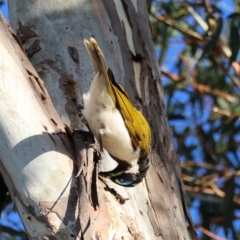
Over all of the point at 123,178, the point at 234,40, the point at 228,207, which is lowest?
the point at 228,207

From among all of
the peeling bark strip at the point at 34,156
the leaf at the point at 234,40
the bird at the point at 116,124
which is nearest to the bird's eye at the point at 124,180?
the bird at the point at 116,124

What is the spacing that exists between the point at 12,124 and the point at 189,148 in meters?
3.37

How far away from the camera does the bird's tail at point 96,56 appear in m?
2.39

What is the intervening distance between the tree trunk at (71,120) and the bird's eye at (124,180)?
0.08ft

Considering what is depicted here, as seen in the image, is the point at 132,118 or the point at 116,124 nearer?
the point at 132,118

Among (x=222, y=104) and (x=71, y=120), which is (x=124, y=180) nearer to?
(x=71, y=120)

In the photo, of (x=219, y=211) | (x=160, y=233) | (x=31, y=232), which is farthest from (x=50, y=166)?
(x=219, y=211)

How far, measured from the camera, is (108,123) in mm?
2834

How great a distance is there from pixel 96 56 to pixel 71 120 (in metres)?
0.27

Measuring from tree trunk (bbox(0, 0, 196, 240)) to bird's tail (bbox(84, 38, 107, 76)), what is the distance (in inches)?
4.2

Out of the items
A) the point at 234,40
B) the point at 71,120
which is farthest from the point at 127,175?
the point at 234,40

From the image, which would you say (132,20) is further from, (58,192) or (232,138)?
(232,138)

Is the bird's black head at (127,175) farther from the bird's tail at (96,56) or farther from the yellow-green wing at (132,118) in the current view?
the bird's tail at (96,56)

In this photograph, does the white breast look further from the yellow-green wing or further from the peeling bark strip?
the peeling bark strip
